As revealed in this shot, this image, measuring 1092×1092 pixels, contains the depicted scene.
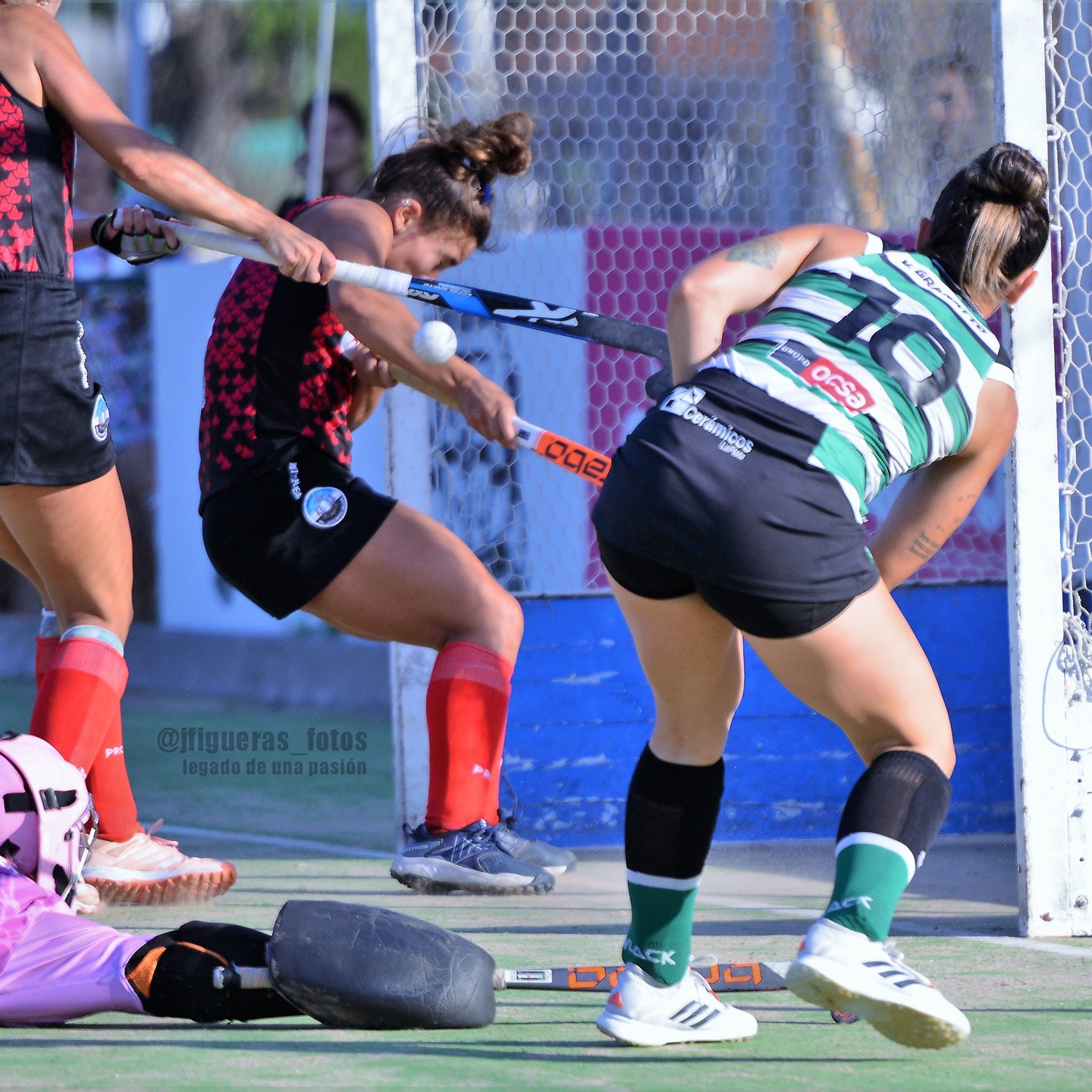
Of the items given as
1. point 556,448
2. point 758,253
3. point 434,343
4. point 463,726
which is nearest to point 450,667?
point 463,726

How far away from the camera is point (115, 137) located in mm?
3047

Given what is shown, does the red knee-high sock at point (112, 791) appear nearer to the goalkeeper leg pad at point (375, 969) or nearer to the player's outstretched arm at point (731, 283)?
the goalkeeper leg pad at point (375, 969)

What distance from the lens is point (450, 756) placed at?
13.0 feet

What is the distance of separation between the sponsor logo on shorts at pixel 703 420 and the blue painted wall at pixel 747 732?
2.43 meters

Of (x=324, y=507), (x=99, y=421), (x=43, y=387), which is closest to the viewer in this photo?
→ (x=43, y=387)

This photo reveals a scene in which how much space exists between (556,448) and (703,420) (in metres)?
1.55

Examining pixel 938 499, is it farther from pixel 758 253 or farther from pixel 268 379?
pixel 268 379

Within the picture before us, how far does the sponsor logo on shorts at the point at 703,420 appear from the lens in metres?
2.29

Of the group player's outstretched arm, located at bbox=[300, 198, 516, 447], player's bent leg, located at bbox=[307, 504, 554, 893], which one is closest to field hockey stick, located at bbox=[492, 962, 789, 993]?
player's bent leg, located at bbox=[307, 504, 554, 893]

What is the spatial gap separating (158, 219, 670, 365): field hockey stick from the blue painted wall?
1360 mm

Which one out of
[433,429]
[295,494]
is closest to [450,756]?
[295,494]

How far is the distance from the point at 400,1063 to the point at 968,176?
5.26 feet

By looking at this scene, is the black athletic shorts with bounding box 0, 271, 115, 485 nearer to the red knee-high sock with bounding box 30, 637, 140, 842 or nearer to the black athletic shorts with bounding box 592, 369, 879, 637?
the red knee-high sock with bounding box 30, 637, 140, 842

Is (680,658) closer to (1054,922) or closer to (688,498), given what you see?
(688,498)
